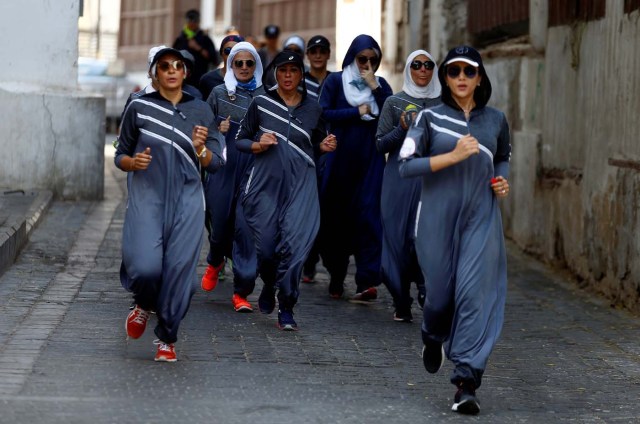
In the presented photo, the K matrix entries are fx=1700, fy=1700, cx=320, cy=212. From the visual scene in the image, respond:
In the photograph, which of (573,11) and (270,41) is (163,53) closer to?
(573,11)

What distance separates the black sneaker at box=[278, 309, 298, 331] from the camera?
1050 centimetres

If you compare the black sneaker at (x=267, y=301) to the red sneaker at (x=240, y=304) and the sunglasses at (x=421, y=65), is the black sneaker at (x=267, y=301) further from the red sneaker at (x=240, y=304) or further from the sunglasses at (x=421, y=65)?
the sunglasses at (x=421, y=65)

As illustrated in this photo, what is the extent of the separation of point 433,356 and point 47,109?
9.03 metres

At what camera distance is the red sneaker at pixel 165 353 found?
9.12 m

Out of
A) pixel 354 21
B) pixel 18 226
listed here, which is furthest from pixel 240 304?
pixel 354 21

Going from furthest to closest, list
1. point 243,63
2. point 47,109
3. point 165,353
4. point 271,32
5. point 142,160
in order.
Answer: point 271,32
point 47,109
point 243,63
point 165,353
point 142,160

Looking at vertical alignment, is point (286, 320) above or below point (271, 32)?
below

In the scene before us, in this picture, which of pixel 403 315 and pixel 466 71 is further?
pixel 403 315

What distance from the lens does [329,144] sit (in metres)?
11.0

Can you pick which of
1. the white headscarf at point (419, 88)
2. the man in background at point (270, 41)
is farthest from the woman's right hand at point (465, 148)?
the man in background at point (270, 41)

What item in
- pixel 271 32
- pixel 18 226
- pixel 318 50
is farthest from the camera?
pixel 271 32

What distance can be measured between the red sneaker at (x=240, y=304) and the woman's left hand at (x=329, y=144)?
114 centimetres

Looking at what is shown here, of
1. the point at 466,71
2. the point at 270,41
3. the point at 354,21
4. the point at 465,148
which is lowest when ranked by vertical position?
the point at 465,148

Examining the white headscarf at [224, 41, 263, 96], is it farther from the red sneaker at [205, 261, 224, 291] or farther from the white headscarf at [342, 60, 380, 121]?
the red sneaker at [205, 261, 224, 291]
